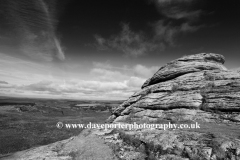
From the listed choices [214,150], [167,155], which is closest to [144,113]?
[167,155]

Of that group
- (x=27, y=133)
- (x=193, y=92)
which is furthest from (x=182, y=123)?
(x=27, y=133)

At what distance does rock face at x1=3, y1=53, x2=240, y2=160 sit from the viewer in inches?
438

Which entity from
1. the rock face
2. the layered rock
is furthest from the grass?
the layered rock

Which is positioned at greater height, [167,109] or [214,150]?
[167,109]

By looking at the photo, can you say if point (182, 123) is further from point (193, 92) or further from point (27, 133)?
point (27, 133)

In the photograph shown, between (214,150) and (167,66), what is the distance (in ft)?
85.6

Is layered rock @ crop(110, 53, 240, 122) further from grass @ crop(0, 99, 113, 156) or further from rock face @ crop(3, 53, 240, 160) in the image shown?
grass @ crop(0, 99, 113, 156)

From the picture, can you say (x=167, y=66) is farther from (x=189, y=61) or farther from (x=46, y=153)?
(x=46, y=153)

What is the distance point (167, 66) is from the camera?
3372 centimetres

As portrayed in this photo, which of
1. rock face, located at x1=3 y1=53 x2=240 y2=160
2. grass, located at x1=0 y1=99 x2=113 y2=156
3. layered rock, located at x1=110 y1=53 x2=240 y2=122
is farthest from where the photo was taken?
grass, located at x1=0 y1=99 x2=113 y2=156

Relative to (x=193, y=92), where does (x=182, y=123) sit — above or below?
below

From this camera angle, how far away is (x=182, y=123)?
1820 cm

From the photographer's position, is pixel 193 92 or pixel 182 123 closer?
pixel 182 123

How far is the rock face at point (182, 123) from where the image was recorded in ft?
36.5
